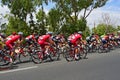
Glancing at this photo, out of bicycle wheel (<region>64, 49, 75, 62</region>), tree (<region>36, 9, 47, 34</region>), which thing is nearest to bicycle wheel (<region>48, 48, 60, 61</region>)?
bicycle wheel (<region>64, 49, 75, 62</region>)

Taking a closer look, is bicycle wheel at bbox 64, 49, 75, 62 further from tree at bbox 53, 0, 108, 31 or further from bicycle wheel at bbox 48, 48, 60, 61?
tree at bbox 53, 0, 108, 31

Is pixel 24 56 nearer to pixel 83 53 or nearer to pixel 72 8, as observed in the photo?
pixel 83 53

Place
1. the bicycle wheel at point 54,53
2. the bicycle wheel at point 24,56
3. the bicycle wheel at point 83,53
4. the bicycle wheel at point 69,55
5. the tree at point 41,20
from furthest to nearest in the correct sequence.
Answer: the tree at point 41,20
the bicycle wheel at point 24,56
the bicycle wheel at point 83,53
the bicycle wheel at point 54,53
the bicycle wheel at point 69,55

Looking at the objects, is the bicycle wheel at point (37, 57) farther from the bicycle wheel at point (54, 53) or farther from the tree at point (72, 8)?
the tree at point (72, 8)

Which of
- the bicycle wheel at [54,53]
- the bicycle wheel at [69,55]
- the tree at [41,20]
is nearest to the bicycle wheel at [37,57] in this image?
the bicycle wheel at [54,53]

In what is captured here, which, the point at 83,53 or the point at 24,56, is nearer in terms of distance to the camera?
the point at 83,53

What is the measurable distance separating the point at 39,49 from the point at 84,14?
61.0 ft

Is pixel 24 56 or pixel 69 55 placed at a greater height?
pixel 24 56

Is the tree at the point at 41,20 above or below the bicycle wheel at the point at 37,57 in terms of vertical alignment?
above

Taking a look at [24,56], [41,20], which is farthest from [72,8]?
[24,56]

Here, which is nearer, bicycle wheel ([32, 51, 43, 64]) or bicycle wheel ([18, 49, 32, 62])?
bicycle wheel ([32, 51, 43, 64])

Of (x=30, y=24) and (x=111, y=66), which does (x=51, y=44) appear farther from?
(x=30, y=24)

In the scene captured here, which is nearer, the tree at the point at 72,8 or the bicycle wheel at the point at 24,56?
the bicycle wheel at the point at 24,56

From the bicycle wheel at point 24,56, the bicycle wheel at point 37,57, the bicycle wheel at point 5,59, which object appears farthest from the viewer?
the bicycle wheel at point 24,56
